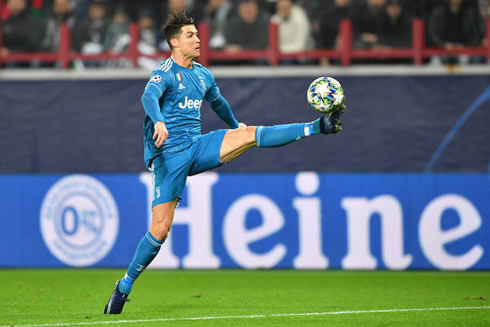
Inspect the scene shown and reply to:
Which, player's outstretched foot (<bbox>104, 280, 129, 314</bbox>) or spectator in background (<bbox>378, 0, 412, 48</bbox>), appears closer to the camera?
player's outstretched foot (<bbox>104, 280, 129, 314</bbox>)

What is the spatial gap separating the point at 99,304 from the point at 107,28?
6.05 m

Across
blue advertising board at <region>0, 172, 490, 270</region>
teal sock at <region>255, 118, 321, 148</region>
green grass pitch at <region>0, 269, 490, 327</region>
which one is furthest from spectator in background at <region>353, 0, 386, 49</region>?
teal sock at <region>255, 118, 321, 148</region>

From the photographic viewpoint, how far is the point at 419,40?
38.2 feet

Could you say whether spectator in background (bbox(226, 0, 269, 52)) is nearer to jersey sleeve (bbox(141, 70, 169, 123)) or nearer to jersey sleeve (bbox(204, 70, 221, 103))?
jersey sleeve (bbox(204, 70, 221, 103))

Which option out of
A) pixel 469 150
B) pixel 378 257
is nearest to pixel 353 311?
pixel 378 257

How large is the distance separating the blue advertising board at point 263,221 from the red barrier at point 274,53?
1.78 metres

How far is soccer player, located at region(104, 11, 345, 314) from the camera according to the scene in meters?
6.73

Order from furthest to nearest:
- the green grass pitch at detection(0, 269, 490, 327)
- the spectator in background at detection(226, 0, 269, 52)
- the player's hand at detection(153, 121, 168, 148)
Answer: the spectator in background at detection(226, 0, 269, 52)
the green grass pitch at detection(0, 269, 490, 327)
the player's hand at detection(153, 121, 168, 148)

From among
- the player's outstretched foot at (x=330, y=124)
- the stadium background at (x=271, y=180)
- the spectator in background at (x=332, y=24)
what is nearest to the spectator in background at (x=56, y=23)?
the stadium background at (x=271, y=180)

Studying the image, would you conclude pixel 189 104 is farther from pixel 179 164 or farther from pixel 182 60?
pixel 179 164

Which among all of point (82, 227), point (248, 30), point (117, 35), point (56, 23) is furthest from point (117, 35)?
point (82, 227)

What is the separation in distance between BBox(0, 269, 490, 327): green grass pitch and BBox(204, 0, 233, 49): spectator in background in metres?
3.33

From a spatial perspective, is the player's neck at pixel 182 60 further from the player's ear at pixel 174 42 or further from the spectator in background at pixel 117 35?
the spectator in background at pixel 117 35

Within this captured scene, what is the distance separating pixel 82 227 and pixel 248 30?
364 centimetres
